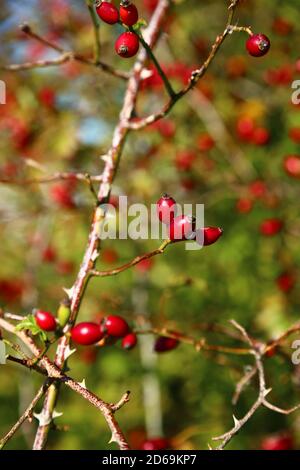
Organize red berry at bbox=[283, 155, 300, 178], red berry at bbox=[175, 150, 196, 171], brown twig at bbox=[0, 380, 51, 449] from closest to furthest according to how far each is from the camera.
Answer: brown twig at bbox=[0, 380, 51, 449] → red berry at bbox=[283, 155, 300, 178] → red berry at bbox=[175, 150, 196, 171]

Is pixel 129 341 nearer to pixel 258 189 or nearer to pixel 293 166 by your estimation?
pixel 293 166

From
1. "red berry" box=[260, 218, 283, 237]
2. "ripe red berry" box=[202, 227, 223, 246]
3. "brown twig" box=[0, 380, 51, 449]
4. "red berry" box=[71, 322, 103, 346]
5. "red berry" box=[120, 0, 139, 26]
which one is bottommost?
"brown twig" box=[0, 380, 51, 449]

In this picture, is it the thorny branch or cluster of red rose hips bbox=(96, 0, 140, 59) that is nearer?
the thorny branch

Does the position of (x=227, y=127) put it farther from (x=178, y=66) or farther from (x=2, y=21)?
(x=2, y=21)

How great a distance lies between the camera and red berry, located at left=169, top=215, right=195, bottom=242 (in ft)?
3.74

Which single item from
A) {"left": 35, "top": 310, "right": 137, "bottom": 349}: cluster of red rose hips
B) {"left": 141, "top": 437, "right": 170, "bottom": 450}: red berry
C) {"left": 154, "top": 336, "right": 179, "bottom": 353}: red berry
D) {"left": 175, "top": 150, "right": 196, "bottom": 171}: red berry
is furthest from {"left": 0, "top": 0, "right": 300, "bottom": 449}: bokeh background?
{"left": 35, "top": 310, "right": 137, "bottom": 349}: cluster of red rose hips

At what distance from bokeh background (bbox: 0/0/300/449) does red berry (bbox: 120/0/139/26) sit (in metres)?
2.07

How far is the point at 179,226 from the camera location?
3.77 feet

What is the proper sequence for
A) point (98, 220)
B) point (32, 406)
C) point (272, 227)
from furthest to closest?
1. point (272, 227)
2. point (98, 220)
3. point (32, 406)

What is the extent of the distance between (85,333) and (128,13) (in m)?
0.78

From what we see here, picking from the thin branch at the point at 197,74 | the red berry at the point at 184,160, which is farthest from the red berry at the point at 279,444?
the red berry at the point at 184,160

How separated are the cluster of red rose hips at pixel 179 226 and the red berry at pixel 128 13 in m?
0.43

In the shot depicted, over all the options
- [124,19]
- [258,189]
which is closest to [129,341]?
[124,19]

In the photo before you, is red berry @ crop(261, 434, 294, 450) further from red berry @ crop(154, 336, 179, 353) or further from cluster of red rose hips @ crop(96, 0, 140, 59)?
cluster of red rose hips @ crop(96, 0, 140, 59)
